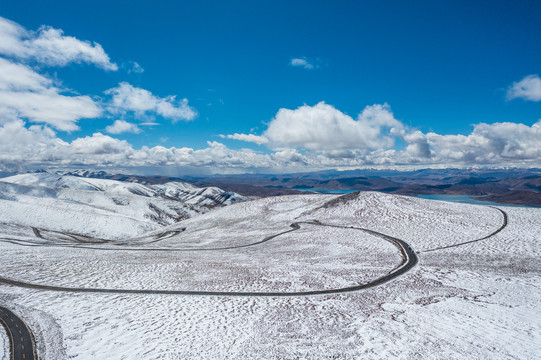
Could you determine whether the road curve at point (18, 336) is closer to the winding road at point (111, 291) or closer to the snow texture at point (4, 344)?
the winding road at point (111, 291)

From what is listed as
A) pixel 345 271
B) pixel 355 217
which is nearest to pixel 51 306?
pixel 345 271

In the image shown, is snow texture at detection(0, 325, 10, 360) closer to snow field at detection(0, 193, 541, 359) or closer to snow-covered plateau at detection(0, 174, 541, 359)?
snow-covered plateau at detection(0, 174, 541, 359)

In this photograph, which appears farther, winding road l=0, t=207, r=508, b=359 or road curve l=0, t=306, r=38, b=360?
winding road l=0, t=207, r=508, b=359

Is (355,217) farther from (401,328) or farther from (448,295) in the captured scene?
(401,328)

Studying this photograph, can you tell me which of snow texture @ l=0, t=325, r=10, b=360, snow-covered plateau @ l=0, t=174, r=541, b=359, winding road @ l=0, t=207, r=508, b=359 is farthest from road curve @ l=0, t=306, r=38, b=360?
snow-covered plateau @ l=0, t=174, r=541, b=359

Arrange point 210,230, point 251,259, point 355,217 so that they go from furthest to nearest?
point 210,230
point 355,217
point 251,259

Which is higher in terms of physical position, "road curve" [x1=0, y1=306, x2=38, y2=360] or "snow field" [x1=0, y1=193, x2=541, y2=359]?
"road curve" [x1=0, y1=306, x2=38, y2=360]

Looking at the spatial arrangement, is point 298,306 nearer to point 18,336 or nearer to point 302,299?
point 302,299

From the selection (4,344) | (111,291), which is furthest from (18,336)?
(111,291)

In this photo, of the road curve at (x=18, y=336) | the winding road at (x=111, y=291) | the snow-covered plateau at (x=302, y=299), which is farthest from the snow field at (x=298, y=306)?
the winding road at (x=111, y=291)
